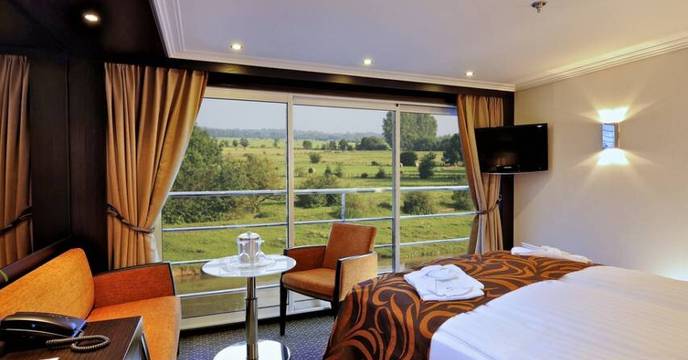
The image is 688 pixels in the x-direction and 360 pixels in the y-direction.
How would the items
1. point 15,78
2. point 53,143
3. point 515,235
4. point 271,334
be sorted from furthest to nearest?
point 515,235, point 271,334, point 53,143, point 15,78

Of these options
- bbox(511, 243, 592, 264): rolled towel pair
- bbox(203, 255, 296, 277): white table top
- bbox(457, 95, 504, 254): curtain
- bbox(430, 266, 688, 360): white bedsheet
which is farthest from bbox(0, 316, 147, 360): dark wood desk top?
bbox(457, 95, 504, 254): curtain

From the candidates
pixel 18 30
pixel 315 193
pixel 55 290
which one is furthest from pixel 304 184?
pixel 18 30

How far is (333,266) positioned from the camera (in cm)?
345

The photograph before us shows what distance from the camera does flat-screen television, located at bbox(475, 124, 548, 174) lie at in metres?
3.88

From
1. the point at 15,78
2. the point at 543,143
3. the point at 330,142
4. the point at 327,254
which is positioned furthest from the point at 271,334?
the point at 543,143

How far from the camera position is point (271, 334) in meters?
3.16

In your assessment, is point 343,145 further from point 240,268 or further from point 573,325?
point 573,325

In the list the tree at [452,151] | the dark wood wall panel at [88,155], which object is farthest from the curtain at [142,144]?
the tree at [452,151]

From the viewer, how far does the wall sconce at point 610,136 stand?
329cm

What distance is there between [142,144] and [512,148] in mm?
3627

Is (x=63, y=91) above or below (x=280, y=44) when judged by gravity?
below

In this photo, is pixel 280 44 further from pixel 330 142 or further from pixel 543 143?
pixel 543 143

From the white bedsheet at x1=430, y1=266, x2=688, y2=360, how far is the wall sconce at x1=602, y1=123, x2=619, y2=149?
1674 millimetres

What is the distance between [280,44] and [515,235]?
11.3ft
